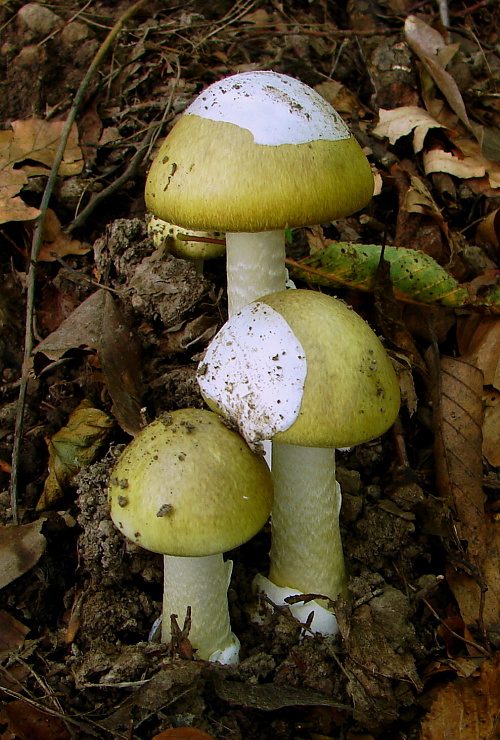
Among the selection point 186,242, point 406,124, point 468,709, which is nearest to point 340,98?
point 406,124

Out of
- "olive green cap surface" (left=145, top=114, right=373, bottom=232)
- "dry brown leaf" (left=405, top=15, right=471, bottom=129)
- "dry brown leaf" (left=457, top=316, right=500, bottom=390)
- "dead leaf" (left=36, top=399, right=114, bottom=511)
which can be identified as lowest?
"dead leaf" (left=36, top=399, right=114, bottom=511)

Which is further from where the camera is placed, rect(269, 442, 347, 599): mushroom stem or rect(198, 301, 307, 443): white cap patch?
rect(269, 442, 347, 599): mushroom stem

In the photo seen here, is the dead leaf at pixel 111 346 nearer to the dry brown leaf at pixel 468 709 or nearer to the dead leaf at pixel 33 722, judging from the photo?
the dead leaf at pixel 33 722

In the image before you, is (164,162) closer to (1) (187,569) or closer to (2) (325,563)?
(1) (187,569)

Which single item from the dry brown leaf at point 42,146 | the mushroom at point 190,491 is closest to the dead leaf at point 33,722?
the mushroom at point 190,491

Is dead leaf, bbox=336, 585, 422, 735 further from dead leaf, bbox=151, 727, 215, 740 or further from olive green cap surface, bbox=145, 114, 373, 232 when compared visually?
olive green cap surface, bbox=145, 114, 373, 232

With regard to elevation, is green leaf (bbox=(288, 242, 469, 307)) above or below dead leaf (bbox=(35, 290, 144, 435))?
above

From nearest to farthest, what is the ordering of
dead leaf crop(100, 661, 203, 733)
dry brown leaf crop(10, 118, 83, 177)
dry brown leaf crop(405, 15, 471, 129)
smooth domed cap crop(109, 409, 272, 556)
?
1. smooth domed cap crop(109, 409, 272, 556)
2. dead leaf crop(100, 661, 203, 733)
3. dry brown leaf crop(10, 118, 83, 177)
4. dry brown leaf crop(405, 15, 471, 129)

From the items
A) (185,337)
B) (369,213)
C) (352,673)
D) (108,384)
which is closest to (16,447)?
(108,384)

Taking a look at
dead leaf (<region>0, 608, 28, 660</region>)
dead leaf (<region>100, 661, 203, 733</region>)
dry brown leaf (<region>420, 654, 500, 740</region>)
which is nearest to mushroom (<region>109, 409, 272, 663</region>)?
dead leaf (<region>100, 661, 203, 733</region>)
